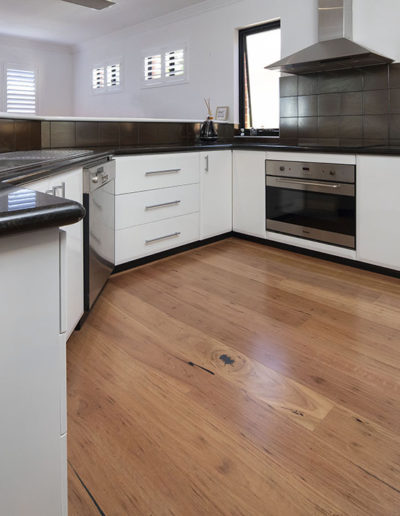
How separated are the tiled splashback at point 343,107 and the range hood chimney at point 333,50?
0.11 m

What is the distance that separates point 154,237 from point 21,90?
5032 millimetres

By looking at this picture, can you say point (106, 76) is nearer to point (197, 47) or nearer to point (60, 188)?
point (197, 47)

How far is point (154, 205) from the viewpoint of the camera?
9.65 feet

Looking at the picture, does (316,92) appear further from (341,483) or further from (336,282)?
(341,483)

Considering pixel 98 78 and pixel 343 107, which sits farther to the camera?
pixel 98 78

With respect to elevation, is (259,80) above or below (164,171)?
above

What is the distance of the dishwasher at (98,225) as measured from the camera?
2.01 m

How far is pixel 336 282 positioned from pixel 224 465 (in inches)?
69.4

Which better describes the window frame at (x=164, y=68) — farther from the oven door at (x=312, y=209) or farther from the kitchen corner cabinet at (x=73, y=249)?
the kitchen corner cabinet at (x=73, y=249)

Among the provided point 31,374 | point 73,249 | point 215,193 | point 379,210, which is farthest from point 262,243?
point 31,374

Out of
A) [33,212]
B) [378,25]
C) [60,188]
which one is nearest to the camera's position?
[33,212]

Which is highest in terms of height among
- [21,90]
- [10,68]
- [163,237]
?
[10,68]

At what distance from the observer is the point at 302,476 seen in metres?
1.13

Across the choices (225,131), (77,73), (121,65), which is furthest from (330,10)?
(77,73)
